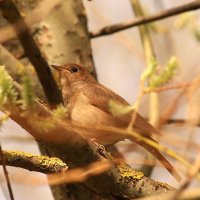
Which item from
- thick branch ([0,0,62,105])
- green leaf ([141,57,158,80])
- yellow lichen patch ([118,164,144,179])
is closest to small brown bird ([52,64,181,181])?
thick branch ([0,0,62,105])

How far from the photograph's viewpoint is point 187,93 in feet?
6.73

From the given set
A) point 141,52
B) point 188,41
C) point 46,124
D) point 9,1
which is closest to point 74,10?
point 141,52

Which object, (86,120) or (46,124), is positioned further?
(86,120)

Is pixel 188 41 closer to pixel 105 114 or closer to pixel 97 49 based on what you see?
pixel 97 49

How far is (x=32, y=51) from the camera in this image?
418 cm

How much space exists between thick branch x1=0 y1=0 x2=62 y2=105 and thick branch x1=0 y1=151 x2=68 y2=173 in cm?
88

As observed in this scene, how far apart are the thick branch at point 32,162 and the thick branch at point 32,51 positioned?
0.88m

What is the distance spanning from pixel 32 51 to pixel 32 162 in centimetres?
123

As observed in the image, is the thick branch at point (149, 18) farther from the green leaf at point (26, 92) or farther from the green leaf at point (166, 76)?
the green leaf at point (26, 92)

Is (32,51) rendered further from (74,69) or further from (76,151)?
(76,151)

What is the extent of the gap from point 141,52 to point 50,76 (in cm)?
145

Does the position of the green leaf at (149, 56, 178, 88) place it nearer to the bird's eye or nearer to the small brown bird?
the small brown bird

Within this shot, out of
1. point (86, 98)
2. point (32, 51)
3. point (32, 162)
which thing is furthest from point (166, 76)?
point (86, 98)

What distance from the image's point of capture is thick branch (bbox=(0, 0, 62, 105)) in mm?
3803
